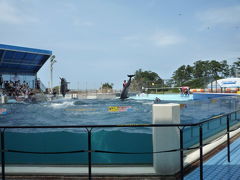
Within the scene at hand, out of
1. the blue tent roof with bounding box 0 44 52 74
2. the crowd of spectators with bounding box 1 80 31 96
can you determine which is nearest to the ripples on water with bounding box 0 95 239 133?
the crowd of spectators with bounding box 1 80 31 96

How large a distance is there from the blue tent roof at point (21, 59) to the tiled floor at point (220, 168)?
34.6 meters

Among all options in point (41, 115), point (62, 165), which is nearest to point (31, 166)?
point (62, 165)

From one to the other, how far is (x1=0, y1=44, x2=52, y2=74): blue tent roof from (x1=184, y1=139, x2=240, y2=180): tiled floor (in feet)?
113

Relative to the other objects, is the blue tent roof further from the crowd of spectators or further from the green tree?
the green tree

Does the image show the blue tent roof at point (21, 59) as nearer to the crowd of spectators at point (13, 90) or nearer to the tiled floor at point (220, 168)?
the crowd of spectators at point (13, 90)

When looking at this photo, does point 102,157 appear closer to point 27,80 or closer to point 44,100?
point 44,100

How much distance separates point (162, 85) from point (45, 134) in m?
27.0

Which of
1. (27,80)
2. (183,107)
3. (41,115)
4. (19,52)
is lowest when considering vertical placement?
(41,115)

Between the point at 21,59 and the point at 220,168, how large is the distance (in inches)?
1533

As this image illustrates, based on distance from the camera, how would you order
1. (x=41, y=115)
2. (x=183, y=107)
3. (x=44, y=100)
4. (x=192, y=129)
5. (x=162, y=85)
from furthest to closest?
(x=162, y=85), (x=44, y=100), (x=41, y=115), (x=183, y=107), (x=192, y=129)

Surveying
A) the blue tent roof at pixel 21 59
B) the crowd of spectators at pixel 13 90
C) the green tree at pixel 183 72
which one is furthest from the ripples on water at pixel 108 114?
the green tree at pixel 183 72

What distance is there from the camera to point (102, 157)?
17.3 feet

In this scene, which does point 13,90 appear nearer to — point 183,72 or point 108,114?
point 108,114

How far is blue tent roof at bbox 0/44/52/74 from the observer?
3506cm
